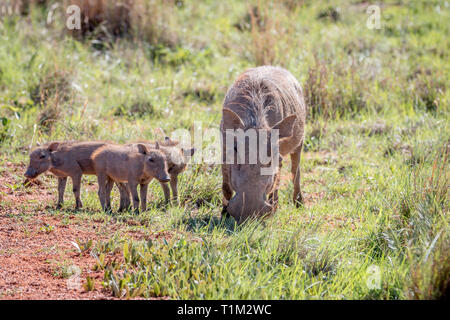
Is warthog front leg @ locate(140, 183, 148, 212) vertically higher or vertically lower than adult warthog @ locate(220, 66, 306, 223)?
lower

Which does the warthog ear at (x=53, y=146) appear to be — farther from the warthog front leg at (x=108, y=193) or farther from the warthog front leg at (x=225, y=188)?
the warthog front leg at (x=225, y=188)

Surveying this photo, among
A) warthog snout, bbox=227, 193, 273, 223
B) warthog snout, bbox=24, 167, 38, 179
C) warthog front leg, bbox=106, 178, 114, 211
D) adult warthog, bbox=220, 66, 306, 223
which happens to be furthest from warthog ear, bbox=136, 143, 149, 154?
warthog snout, bbox=227, 193, 273, 223

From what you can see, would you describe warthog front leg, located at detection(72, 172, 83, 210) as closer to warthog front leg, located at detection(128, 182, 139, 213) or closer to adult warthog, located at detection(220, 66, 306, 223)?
warthog front leg, located at detection(128, 182, 139, 213)

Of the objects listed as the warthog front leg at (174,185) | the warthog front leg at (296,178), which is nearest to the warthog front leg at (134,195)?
the warthog front leg at (174,185)

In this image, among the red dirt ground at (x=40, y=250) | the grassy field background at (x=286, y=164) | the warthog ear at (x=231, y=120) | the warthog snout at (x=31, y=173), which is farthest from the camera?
the warthog snout at (x=31, y=173)

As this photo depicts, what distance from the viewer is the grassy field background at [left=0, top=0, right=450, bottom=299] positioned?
3875 mm

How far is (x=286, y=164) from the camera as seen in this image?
22.4ft

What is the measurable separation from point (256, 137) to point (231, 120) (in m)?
0.31

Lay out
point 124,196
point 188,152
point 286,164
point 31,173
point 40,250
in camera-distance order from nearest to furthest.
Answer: point 40,250, point 31,173, point 124,196, point 188,152, point 286,164

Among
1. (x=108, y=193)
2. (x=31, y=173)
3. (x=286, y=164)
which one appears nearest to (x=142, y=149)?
(x=108, y=193)

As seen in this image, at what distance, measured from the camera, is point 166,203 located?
211 inches

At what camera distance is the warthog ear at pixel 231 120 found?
4.76m

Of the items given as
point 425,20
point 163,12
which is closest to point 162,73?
point 163,12

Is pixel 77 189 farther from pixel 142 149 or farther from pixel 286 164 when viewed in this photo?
pixel 286 164
